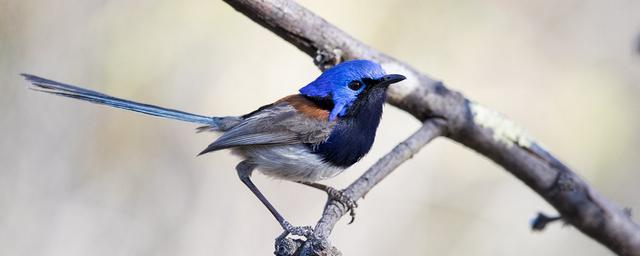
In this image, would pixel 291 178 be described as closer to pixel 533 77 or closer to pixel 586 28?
pixel 533 77

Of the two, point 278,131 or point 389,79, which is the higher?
point 389,79

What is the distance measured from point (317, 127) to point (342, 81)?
26 cm

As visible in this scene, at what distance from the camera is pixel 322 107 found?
373 centimetres

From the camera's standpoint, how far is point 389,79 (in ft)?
11.6

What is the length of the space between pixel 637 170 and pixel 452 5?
2.16 m

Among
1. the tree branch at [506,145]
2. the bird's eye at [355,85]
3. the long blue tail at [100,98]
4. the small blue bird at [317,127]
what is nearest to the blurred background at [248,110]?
the long blue tail at [100,98]

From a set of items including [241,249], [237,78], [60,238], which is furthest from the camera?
[237,78]

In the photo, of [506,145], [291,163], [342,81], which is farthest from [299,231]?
[506,145]

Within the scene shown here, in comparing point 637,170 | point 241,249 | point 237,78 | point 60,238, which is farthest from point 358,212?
point 637,170

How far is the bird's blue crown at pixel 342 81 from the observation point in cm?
352

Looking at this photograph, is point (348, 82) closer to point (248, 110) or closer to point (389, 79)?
point (389, 79)

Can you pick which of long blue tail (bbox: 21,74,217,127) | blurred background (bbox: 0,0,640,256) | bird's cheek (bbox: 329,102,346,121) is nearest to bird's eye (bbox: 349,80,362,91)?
bird's cheek (bbox: 329,102,346,121)

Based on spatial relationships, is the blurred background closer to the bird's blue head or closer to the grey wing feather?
the grey wing feather

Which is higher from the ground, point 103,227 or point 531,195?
point 531,195
